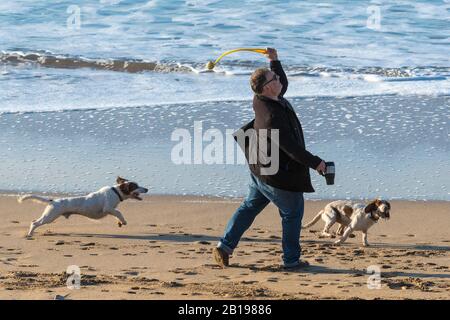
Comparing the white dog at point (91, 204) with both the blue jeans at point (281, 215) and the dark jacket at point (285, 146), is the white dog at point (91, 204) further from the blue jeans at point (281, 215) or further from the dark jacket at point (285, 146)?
the dark jacket at point (285, 146)

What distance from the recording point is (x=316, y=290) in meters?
7.54

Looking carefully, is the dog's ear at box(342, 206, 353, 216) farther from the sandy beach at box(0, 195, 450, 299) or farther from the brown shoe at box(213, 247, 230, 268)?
the brown shoe at box(213, 247, 230, 268)

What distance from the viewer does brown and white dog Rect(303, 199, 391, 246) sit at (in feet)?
29.6

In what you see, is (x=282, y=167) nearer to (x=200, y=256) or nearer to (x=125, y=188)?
(x=200, y=256)

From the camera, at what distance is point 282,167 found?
7973 millimetres

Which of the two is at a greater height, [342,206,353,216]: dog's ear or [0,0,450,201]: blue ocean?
[342,206,353,216]: dog's ear

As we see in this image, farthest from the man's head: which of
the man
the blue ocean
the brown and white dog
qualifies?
the blue ocean

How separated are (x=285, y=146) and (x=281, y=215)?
2.15 feet

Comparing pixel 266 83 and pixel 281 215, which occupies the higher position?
pixel 266 83

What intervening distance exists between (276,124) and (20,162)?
4956mm

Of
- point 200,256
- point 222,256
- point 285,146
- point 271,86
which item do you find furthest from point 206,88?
point 285,146

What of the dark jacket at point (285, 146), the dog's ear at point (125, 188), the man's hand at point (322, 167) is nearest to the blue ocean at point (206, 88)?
the dog's ear at point (125, 188)
